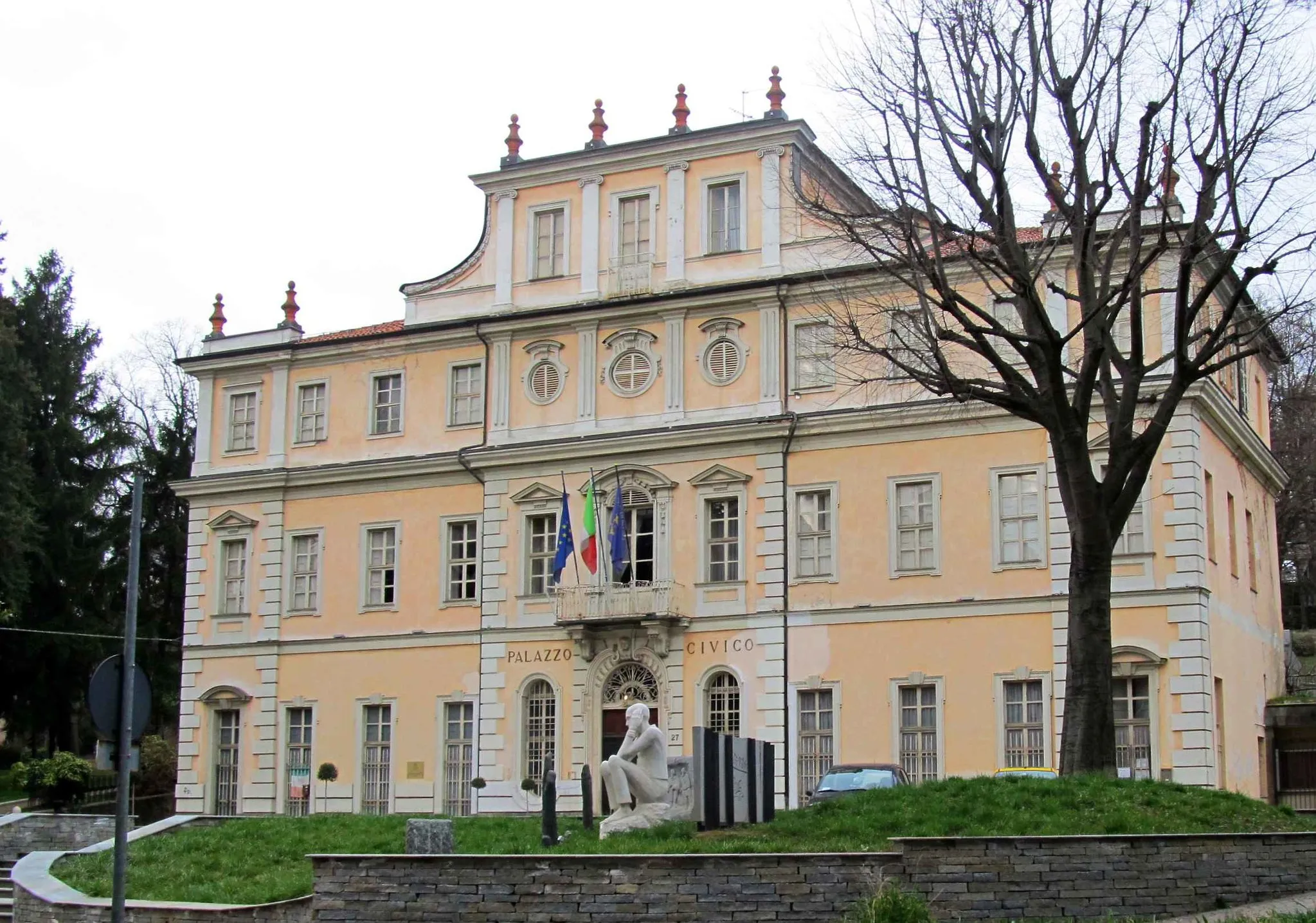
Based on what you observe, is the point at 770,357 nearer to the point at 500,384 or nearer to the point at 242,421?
the point at 500,384

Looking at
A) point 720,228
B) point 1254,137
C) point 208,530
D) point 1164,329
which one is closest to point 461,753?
point 208,530

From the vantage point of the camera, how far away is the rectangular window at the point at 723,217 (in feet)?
121

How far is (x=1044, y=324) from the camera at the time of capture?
21172mm

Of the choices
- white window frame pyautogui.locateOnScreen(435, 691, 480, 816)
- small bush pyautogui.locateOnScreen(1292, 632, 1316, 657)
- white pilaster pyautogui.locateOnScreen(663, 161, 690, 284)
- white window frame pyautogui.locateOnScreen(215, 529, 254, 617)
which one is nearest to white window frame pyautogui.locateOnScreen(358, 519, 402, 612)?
white window frame pyautogui.locateOnScreen(435, 691, 480, 816)

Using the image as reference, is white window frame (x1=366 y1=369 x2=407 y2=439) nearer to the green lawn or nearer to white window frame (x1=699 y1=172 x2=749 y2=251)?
white window frame (x1=699 y1=172 x2=749 y2=251)

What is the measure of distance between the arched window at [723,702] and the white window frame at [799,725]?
4.27ft

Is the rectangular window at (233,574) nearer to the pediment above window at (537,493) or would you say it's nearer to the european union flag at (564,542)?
the pediment above window at (537,493)

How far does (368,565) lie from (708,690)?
9365 mm

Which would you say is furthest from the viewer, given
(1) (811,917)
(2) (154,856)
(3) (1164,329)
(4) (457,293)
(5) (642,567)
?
(4) (457,293)

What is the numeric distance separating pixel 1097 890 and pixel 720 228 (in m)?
24.0

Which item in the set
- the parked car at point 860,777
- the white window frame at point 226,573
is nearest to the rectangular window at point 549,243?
the white window frame at point 226,573

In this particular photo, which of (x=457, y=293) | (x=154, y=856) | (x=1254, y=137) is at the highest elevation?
(x=457, y=293)

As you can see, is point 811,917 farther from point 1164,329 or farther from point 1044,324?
point 1164,329

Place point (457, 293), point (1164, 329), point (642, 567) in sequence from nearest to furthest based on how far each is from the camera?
1. point (1164, 329)
2. point (642, 567)
3. point (457, 293)
